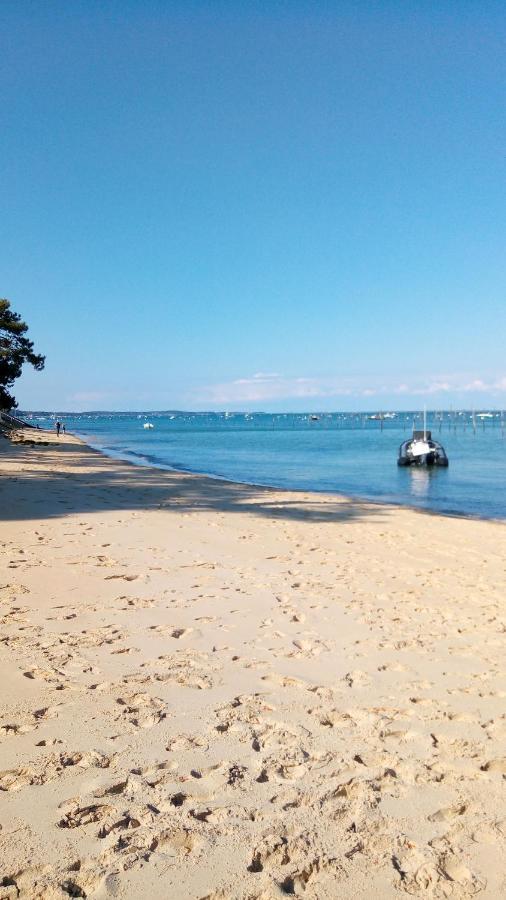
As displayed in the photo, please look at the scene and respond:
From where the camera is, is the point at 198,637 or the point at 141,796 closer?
the point at 141,796

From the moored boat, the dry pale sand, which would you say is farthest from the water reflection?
the dry pale sand

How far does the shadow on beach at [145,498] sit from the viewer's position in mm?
15452

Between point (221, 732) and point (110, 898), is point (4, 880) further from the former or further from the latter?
point (221, 732)

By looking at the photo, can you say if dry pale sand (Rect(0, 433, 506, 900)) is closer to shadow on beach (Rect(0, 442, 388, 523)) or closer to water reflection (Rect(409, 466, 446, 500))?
shadow on beach (Rect(0, 442, 388, 523))

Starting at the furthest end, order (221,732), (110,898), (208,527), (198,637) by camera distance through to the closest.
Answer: (208,527)
(198,637)
(221,732)
(110,898)

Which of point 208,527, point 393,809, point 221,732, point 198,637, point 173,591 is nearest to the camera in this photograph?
point 393,809

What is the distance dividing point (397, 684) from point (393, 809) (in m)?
1.70

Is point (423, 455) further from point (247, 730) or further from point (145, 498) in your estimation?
point (247, 730)

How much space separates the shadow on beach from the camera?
608 inches

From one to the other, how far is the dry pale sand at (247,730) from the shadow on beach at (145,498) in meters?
6.04

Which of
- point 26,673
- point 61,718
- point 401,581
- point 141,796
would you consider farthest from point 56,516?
point 141,796

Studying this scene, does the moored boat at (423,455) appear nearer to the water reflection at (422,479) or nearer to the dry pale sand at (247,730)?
the water reflection at (422,479)

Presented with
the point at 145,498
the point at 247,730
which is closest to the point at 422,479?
the point at 145,498

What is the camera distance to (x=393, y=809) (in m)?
3.24
